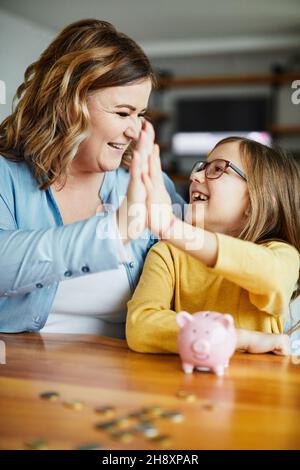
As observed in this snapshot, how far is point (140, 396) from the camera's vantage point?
0.83 meters

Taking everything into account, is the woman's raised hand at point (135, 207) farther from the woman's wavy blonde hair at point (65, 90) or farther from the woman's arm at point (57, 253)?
the woman's wavy blonde hair at point (65, 90)

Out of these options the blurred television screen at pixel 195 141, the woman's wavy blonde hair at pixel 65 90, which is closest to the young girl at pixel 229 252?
the woman's wavy blonde hair at pixel 65 90

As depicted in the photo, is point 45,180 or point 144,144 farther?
point 45,180

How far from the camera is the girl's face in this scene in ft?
4.44

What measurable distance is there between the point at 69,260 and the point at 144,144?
0.27 meters

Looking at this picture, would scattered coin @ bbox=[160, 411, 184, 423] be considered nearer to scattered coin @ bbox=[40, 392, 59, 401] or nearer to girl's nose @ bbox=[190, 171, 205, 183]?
scattered coin @ bbox=[40, 392, 59, 401]

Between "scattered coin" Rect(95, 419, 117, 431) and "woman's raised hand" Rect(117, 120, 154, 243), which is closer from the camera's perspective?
"scattered coin" Rect(95, 419, 117, 431)

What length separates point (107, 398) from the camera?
2.69 feet

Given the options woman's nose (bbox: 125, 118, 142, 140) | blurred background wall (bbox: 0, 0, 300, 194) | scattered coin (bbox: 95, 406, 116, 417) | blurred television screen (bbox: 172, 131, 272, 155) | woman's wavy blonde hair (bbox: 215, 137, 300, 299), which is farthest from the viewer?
blurred television screen (bbox: 172, 131, 272, 155)

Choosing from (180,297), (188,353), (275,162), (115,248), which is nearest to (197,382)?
(188,353)

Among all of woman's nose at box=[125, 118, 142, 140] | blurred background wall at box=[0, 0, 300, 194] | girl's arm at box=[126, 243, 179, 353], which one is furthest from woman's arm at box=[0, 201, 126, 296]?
blurred background wall at box=[0, 0, 300, 194]

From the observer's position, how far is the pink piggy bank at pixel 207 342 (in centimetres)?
95

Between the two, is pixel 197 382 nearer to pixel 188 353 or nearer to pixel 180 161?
pixel 188 353

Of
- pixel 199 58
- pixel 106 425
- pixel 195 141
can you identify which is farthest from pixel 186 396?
pixel 199 58
